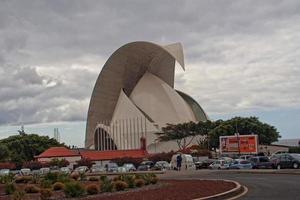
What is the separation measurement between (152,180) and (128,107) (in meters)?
92.7

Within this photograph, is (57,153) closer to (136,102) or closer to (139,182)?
(136,102)

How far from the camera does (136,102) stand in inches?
4724

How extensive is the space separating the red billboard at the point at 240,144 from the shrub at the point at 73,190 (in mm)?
60005

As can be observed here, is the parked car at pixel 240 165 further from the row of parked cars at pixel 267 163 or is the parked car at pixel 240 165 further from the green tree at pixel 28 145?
the green tree at pixel 28 145

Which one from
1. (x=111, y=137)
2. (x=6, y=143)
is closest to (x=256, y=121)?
(x=111, y=137)

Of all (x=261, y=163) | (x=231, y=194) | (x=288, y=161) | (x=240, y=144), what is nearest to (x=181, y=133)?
(x=240, y=144)

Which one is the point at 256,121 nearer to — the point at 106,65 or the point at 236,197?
the point at 106,65

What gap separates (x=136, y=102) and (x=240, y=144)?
149 feet

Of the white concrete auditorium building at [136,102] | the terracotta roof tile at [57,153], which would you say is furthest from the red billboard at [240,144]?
the white concrete auditorium building at [136,102]

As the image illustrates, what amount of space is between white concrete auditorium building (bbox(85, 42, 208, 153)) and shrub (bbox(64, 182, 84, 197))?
3661 inches

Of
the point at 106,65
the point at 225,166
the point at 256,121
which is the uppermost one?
the point at 106,65

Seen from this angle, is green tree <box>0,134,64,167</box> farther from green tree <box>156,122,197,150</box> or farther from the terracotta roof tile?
green tree <box>156,122,197,150</box>

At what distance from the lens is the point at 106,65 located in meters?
115

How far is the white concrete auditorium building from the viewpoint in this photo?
11438 cm
